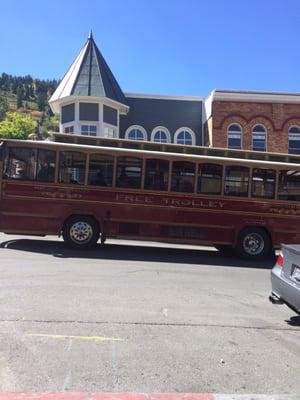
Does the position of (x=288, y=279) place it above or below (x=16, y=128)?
below

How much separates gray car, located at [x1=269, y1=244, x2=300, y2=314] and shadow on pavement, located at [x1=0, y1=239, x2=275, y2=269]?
18.6 feet

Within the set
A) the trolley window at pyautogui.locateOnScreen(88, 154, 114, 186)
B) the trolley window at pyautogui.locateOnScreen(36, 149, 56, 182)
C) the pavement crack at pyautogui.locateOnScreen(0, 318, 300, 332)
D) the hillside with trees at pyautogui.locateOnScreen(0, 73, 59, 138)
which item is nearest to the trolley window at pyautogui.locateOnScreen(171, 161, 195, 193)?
the trolley window at pyautogui.locateOnScreen(88, 154, 114, 186)

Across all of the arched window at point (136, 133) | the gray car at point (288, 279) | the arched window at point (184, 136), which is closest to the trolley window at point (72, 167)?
the gray car at point (288, 279)

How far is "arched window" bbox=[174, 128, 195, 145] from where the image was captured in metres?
33.5

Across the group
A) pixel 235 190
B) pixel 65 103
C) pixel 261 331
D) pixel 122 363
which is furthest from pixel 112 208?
pixel 65 103

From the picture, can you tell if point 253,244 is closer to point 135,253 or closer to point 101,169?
point 135,253

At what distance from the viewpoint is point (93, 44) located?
1305 inches

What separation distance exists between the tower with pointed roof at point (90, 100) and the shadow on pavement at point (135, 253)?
15.1 m

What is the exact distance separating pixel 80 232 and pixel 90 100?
56.0 feet

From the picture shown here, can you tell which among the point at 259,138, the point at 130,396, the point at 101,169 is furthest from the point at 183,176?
the point at 259,138

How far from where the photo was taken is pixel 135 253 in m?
14.4

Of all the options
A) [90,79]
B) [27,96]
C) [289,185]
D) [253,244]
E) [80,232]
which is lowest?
[253,244]

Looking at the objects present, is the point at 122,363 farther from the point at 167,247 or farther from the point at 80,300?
the point at 167,247

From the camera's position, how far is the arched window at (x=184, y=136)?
3350 centimetres
